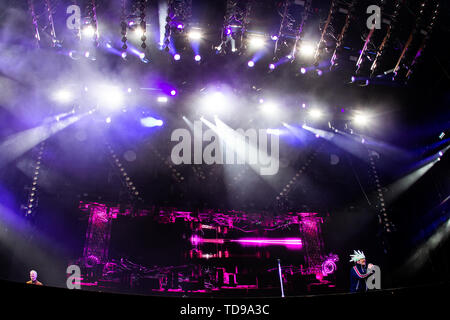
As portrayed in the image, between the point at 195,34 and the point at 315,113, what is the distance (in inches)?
149

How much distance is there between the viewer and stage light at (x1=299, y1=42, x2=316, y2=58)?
5.36 metres

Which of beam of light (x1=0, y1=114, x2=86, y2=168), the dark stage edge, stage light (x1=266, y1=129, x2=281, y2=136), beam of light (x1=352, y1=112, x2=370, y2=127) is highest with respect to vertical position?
stage light (x1=266, y1=129, x2=281, y2=136)

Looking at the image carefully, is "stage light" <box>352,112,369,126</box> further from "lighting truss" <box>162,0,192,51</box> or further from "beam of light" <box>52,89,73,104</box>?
"beam of light" <box>52,89,73,104</box>

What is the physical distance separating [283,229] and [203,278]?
2378 mm

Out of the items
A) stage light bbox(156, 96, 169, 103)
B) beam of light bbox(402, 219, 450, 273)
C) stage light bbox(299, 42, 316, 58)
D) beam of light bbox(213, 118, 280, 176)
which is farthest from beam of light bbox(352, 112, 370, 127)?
stage light bbox(156, 96, 169, 103)

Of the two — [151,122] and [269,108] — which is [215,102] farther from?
[151,122]

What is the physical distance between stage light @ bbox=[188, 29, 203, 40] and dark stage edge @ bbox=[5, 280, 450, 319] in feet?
16.1

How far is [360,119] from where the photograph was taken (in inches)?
298

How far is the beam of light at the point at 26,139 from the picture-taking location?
208 inches

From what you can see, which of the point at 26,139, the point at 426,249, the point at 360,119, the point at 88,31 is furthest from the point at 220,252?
the point at 88,31

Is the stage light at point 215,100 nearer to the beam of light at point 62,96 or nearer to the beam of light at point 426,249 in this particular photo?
the beam of light at point 62,96

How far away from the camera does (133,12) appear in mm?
4602
